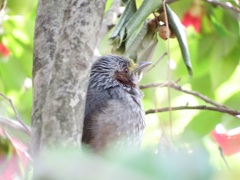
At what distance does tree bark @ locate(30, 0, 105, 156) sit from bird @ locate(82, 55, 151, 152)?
473 mm

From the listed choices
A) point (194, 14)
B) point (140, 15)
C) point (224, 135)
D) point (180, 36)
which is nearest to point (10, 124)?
point (140, 15)

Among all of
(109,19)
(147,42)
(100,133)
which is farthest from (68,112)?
(109,19)

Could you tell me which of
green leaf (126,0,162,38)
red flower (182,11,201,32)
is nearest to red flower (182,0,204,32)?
red flower (182,11,201,32)

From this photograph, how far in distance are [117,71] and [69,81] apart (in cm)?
158

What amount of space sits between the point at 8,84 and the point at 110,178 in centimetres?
284

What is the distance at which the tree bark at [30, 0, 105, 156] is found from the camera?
4.53 ft

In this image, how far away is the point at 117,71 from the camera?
303 centimetres

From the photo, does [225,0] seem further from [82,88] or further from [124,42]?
[82,88]

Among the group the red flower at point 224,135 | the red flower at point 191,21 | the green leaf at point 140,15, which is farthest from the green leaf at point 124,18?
the red flower at point 191,21

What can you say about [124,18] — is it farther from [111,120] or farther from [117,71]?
[117,71]

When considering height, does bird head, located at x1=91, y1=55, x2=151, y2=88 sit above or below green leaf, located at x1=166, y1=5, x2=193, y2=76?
below

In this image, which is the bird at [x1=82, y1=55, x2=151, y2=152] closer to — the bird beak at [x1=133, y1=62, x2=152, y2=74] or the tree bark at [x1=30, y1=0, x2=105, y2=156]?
the bird beak at [x1=133, y1=62, x2=152, y2=74]

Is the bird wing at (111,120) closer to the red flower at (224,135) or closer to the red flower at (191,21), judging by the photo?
the red flower at (224,135)

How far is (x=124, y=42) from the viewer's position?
2.08m
